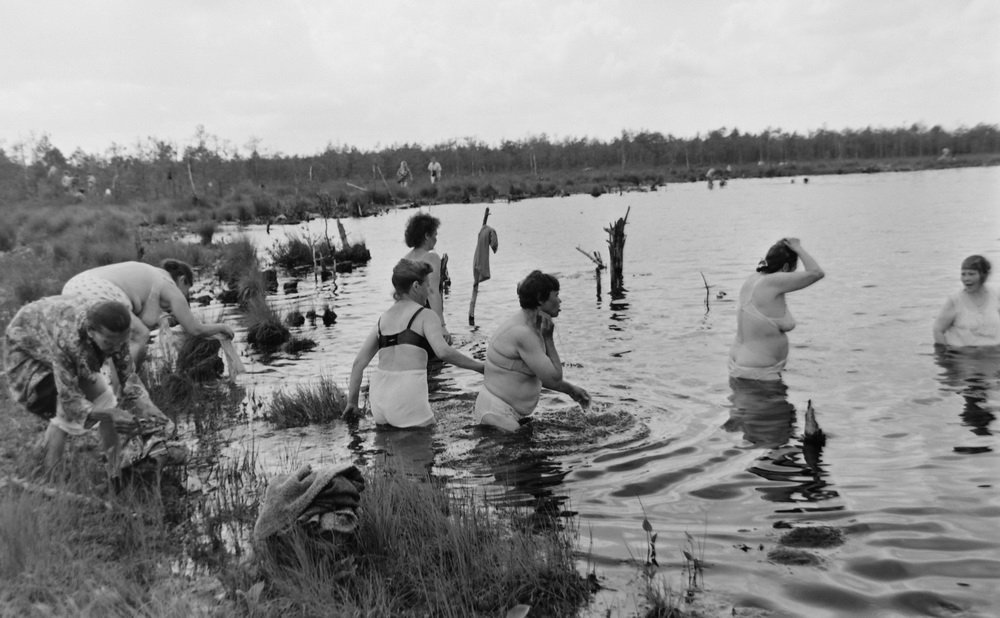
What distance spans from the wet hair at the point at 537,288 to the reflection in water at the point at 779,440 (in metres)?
2.28

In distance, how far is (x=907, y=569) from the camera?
4.88 m

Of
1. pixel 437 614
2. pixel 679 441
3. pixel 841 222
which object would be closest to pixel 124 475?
pixel 437 614

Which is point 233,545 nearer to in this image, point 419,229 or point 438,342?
point 438,342

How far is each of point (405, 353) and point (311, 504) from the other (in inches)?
102

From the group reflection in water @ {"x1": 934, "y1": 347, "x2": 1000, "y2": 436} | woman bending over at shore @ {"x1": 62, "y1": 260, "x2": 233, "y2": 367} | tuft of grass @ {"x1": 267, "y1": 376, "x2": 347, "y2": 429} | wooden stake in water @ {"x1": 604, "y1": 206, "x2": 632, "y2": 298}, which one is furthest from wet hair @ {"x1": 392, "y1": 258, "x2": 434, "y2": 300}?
wooden stake in water @ {"x1": 604, "y1": 206, "x2": 632, "y2": 298}

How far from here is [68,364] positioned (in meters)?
5.54

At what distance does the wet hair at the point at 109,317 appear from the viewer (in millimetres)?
5316

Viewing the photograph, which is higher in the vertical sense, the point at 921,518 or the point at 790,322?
the point at 790,322

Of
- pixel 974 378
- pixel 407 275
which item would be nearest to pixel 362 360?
pixel 407 275

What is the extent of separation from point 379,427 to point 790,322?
460 centimetres

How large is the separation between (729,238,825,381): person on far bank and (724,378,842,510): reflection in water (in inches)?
10.4

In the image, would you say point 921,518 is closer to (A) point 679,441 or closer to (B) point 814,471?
(B) point 814,471

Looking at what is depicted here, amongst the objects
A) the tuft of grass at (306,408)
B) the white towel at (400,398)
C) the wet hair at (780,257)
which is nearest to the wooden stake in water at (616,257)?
the wet hair at (780,257)

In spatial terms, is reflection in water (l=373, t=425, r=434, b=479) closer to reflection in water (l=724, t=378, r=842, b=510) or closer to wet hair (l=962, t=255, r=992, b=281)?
reflection in water (l=724, t=378, r=842, b=510)
